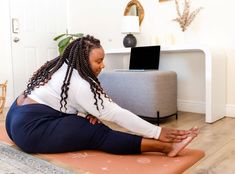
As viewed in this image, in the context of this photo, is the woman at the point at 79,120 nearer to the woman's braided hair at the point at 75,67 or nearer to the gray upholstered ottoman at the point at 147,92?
the woman's braided hair at the point at 75,67

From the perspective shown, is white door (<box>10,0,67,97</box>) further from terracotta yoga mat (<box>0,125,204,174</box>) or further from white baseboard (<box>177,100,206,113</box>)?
terracotta yoga mat (<box>0,125,204,174</box>)

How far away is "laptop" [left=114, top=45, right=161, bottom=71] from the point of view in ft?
9.25

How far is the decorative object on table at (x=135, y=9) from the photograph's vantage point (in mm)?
3389

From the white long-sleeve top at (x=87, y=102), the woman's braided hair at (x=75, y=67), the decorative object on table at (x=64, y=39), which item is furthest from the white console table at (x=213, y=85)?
the decorative object on table at (x=64, y=39)

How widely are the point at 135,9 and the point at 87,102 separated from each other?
90.4 inches

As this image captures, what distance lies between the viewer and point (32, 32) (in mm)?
3738

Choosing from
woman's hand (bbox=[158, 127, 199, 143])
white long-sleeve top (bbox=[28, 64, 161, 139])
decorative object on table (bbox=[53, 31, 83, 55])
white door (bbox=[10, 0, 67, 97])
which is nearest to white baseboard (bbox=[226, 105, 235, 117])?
woman's hand (bbox=[158, 127, 199, 143])

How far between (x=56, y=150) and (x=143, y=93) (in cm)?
120

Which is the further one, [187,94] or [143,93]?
[187,94]

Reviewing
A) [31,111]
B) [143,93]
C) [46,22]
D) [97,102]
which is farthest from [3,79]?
[97,102]

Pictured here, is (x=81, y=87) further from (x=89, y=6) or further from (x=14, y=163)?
(x=89, y=6)

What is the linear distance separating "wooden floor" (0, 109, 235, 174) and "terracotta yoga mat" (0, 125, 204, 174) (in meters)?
0.06

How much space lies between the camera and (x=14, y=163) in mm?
1437

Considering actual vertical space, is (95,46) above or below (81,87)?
above
